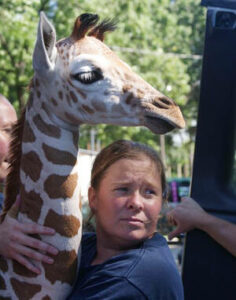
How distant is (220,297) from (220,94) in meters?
0.75

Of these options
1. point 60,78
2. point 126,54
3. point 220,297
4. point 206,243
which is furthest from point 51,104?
point 126,54

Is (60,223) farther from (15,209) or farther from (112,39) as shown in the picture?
(112,39)

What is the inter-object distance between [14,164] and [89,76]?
463mm

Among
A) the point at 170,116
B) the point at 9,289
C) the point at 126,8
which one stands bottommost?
the point at 9,289

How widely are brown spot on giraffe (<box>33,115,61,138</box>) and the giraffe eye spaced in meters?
0.20

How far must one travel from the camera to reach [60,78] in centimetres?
181

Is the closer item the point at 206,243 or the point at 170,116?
the point at 170,116

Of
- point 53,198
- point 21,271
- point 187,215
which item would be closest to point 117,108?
point 53,198

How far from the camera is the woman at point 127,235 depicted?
168 centimetres

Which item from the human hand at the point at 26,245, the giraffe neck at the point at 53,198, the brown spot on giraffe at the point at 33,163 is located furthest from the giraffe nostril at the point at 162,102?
the human hand at the point at 26,245

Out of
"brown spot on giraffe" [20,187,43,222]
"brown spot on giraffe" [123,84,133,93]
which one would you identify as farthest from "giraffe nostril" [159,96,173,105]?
"brown spot on giraffe" [20,187,43,222]

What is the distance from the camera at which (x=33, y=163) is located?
72.6 inches

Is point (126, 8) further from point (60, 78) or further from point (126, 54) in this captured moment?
point (60, 78)

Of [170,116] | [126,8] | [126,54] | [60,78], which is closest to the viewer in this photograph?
[170,116]
